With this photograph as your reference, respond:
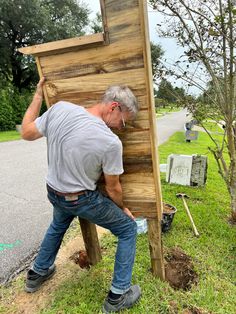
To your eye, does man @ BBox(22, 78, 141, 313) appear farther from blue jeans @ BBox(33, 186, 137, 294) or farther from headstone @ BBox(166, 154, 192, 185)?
headstone @ BBox(166, 154, 192, 185)

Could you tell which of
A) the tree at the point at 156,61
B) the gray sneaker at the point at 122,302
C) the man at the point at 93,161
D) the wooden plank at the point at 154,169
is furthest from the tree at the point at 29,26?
the gray sneaker at the point at 122,302

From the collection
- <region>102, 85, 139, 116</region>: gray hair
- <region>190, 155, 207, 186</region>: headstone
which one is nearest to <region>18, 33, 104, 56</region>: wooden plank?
<region>102, 85, 139, 116</region>: gray hair

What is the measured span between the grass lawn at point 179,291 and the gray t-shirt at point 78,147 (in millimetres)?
1030

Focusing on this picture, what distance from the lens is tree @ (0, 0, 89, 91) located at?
15344 millimetres

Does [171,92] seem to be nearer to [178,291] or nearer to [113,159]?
[113,159]

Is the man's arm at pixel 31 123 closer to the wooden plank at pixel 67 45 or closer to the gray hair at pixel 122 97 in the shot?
the wooden plank at pixel 67 45

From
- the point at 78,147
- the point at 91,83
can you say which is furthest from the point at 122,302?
the point at 91,83

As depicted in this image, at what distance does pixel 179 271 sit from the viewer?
8.93 ft

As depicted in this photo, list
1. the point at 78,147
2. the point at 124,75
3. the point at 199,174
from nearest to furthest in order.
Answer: the point at 78,147
the point at 124,75
the point at 199,174

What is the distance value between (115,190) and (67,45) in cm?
109

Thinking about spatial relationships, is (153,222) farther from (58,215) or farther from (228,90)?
(228,90)

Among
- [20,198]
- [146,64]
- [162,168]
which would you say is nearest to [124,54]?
[146,64]

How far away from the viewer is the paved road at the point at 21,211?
117 inches

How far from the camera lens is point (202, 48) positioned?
3463 mm
